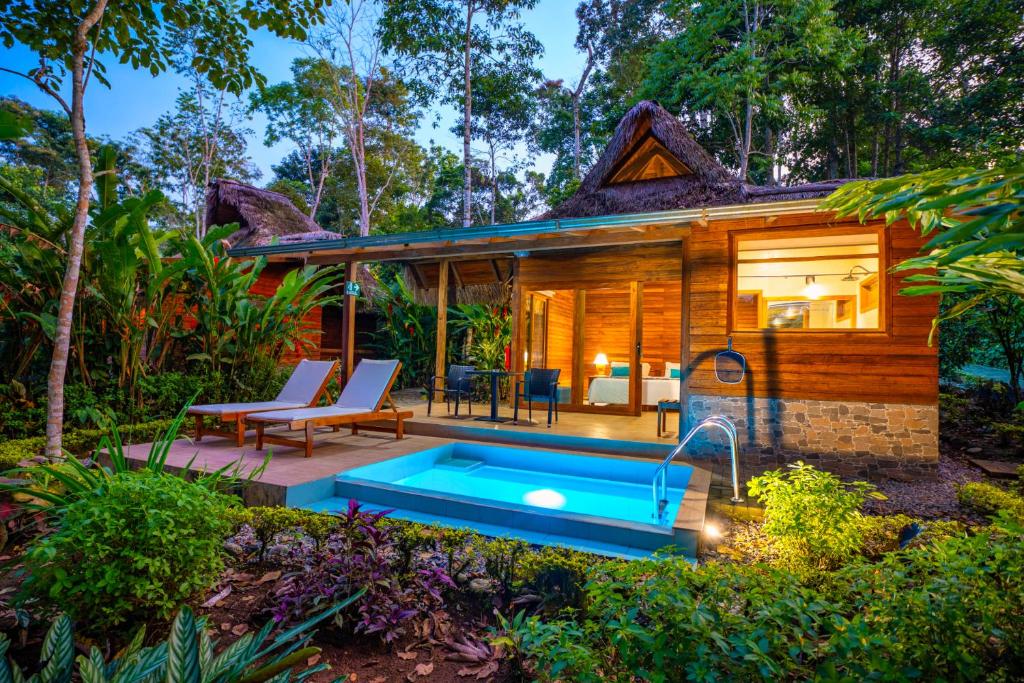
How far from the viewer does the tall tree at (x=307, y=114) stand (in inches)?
798

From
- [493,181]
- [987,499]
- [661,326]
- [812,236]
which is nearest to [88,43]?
[812,236]

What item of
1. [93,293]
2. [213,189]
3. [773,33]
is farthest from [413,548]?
[773,33]

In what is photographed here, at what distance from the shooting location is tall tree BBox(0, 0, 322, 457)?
3.80m

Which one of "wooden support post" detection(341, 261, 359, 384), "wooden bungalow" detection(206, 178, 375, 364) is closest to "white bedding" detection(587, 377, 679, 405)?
"wooden support post" detection(341, 261, 359, 384)

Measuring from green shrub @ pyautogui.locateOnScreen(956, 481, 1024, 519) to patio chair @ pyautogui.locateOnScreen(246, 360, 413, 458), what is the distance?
18.8 feet

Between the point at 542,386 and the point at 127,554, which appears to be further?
the point at 542,386

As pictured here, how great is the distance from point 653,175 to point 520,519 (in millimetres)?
7763

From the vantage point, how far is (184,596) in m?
2.12

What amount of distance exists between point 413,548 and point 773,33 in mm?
16643

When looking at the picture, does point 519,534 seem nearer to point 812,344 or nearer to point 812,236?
point 812,344

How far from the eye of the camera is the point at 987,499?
13.5ft

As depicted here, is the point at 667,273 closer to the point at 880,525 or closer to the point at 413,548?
the point at 880,525

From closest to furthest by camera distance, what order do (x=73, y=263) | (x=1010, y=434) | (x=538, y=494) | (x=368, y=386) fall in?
(x=73, y=263)
(x=538, y=494)
(x=368, y=386)
(x=1010, y=434)

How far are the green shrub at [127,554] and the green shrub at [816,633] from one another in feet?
4.96
